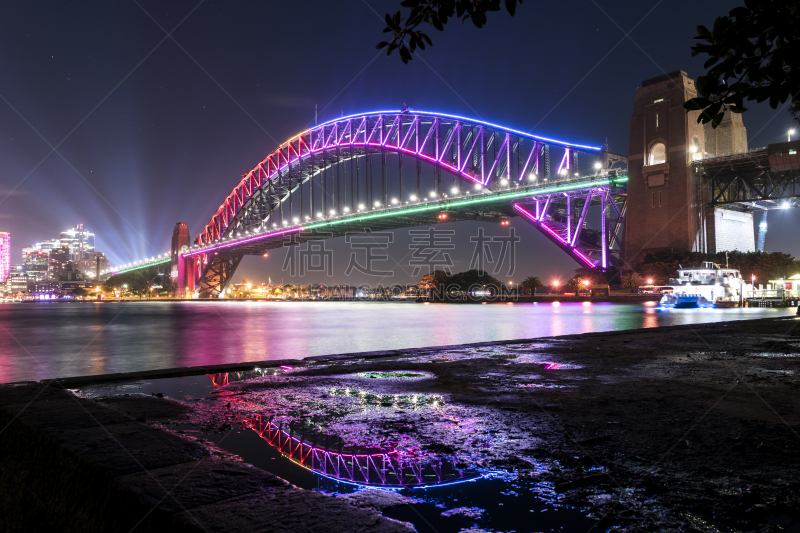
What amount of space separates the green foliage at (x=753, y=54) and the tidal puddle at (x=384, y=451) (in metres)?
1.59

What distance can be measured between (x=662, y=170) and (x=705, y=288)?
1046cm

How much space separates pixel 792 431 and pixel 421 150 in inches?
2441

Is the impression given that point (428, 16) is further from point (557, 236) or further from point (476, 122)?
point (476, 122)

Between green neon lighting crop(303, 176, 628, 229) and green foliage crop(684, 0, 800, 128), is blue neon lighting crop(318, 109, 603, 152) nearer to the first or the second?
green neon lighting crop(303, 176, 628, 229)

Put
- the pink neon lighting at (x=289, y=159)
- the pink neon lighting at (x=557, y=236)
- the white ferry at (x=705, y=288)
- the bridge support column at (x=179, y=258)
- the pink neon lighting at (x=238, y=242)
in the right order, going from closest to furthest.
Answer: the white ferry at (x=705, y=288) → the pink neon lighting at (x=557, y=236) → the pink neon lighting at (x=289, y=159) → the pink neon lighting at (x=238, y=242) → the bridge support column at (x=179, y=258)

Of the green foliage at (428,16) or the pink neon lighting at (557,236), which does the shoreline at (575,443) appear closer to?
the green foliage at (428,16)

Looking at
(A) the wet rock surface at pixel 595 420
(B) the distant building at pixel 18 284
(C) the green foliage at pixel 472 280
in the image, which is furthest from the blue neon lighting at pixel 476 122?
(B) the distant building at pixel 18 284

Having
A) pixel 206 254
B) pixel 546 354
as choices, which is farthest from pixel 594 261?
pixel 206 254

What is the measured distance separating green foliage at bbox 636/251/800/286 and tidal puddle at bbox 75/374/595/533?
37.7 m

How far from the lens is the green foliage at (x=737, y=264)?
3731cm

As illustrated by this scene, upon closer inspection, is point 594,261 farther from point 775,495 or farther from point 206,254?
point 206,254

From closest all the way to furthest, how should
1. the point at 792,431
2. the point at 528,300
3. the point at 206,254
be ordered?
1. the point at 792,431
2. the point at 528,300
3. the point at 206,254

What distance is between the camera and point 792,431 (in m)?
3.04

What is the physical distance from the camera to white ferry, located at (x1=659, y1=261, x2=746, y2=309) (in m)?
33.2
